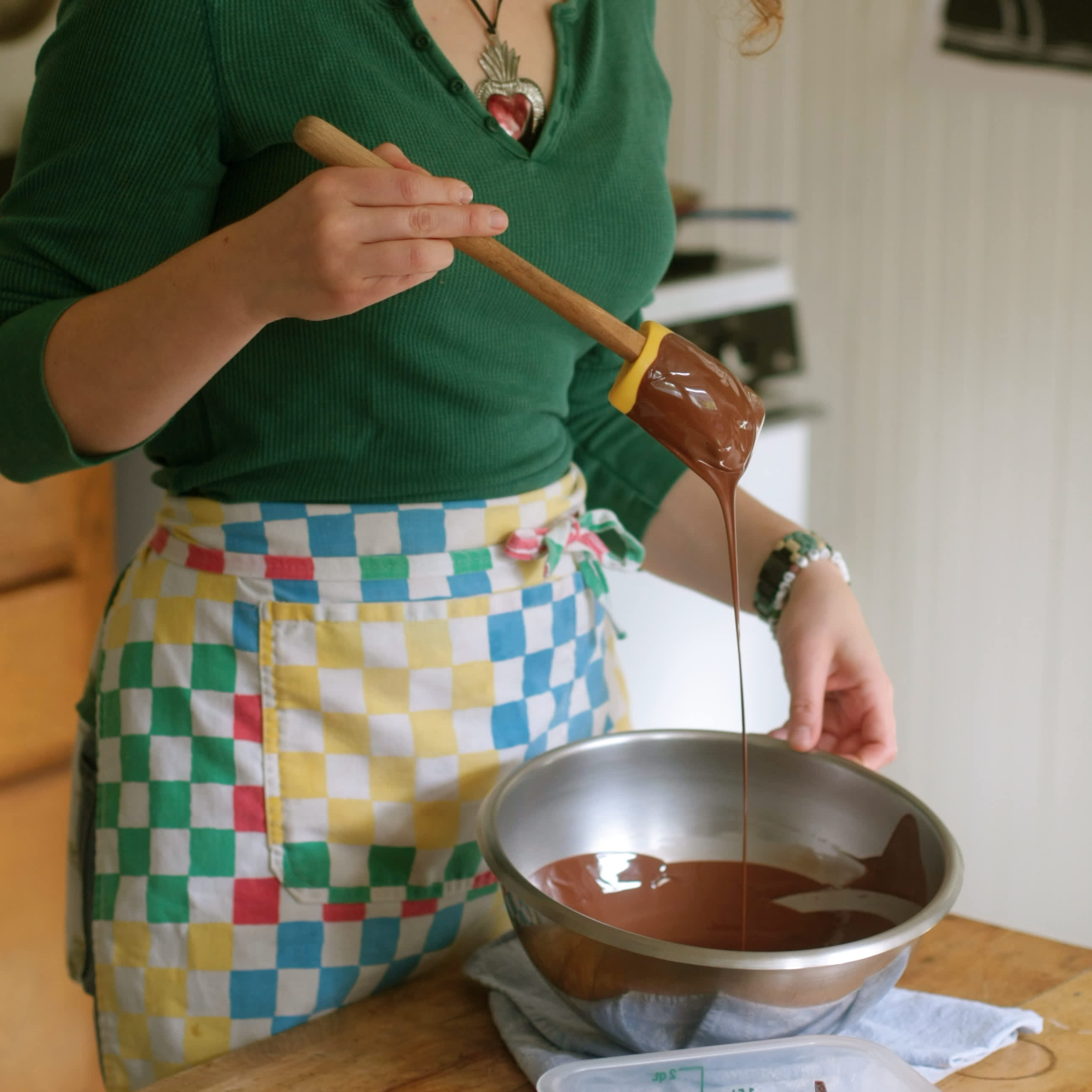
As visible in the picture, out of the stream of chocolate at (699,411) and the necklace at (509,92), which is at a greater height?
the necklace at (509,92)

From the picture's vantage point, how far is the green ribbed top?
2.35ft

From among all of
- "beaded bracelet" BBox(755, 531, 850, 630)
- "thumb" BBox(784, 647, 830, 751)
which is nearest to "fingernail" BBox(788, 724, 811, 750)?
"thumb" BBox(784, 647, 830, 751)

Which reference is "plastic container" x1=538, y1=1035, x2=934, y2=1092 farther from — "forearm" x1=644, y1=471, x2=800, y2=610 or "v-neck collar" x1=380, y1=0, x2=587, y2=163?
"v-neck collar" x1=380, y1=0, x2=587, y2=163

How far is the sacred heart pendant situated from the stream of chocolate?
22 centimetres

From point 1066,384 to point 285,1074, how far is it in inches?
69.8

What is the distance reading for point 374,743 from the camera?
852 millimetres

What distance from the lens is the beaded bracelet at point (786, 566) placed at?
0.93 meters

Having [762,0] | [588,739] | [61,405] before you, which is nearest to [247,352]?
[61,405]

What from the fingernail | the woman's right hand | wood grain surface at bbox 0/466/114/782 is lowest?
wood grain surface at bbox 0/466/114/782

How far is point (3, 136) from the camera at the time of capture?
163 cm

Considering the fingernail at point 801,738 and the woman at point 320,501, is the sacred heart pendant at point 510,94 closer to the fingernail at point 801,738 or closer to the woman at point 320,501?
the woman at point 320,501

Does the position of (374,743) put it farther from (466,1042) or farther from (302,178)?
(302,178)

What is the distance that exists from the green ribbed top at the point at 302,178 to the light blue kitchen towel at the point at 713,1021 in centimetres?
34

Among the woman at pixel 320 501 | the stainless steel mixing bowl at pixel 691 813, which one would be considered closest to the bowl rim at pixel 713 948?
the stainless steel mixing bowl at pixel 691 813
